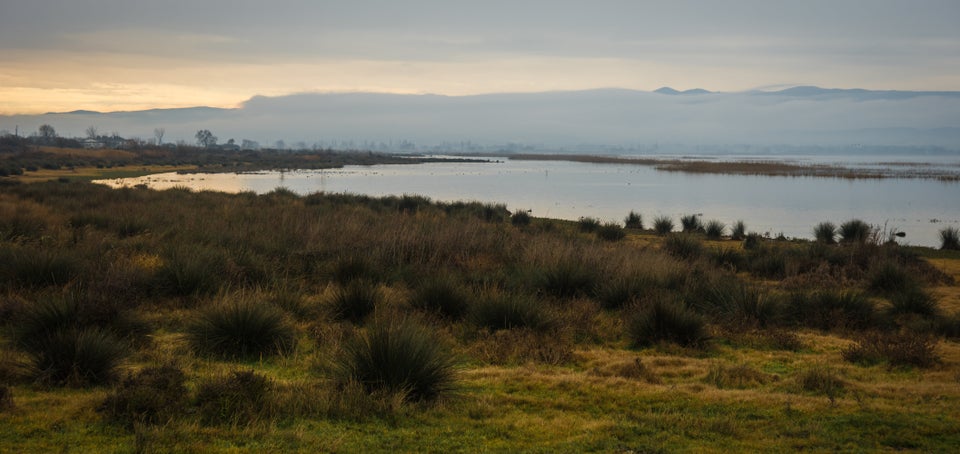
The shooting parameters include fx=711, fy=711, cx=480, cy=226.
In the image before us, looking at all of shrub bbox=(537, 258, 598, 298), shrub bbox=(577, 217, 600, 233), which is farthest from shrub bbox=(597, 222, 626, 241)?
shrub bbox=(537, 258, 598, 298)

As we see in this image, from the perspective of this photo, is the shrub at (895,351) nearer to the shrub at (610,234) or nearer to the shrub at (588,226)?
the shrub at (610,234)

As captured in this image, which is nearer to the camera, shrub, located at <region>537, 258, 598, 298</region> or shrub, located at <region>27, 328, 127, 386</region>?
shrub, located at <region>27, 328, 127, 386</region>

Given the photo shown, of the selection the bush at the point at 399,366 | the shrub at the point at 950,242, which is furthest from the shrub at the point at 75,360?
the shrub at the point at 950,242

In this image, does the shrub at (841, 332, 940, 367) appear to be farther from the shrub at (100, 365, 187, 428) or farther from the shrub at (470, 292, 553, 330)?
the shrub at (100, 365, 187, 428)

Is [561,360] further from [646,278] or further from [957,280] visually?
[957,280]

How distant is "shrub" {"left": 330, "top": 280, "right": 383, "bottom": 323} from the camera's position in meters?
10.2

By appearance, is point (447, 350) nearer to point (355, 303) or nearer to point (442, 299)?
point (442, 299)

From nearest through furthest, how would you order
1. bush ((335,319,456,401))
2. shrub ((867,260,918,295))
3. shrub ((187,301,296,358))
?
bush ((335,319,456,401))
shrub ((187,301,296,358))
shrub ((867,260,918,295))

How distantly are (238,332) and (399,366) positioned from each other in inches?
108

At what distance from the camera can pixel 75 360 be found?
6609 millimetres

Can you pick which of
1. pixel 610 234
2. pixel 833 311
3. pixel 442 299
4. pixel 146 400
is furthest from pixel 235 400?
pixel 610 234

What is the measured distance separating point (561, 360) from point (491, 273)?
16.7 feet

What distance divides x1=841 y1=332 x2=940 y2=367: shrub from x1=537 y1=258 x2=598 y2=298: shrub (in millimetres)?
4339

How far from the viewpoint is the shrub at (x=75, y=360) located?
6504 mm
